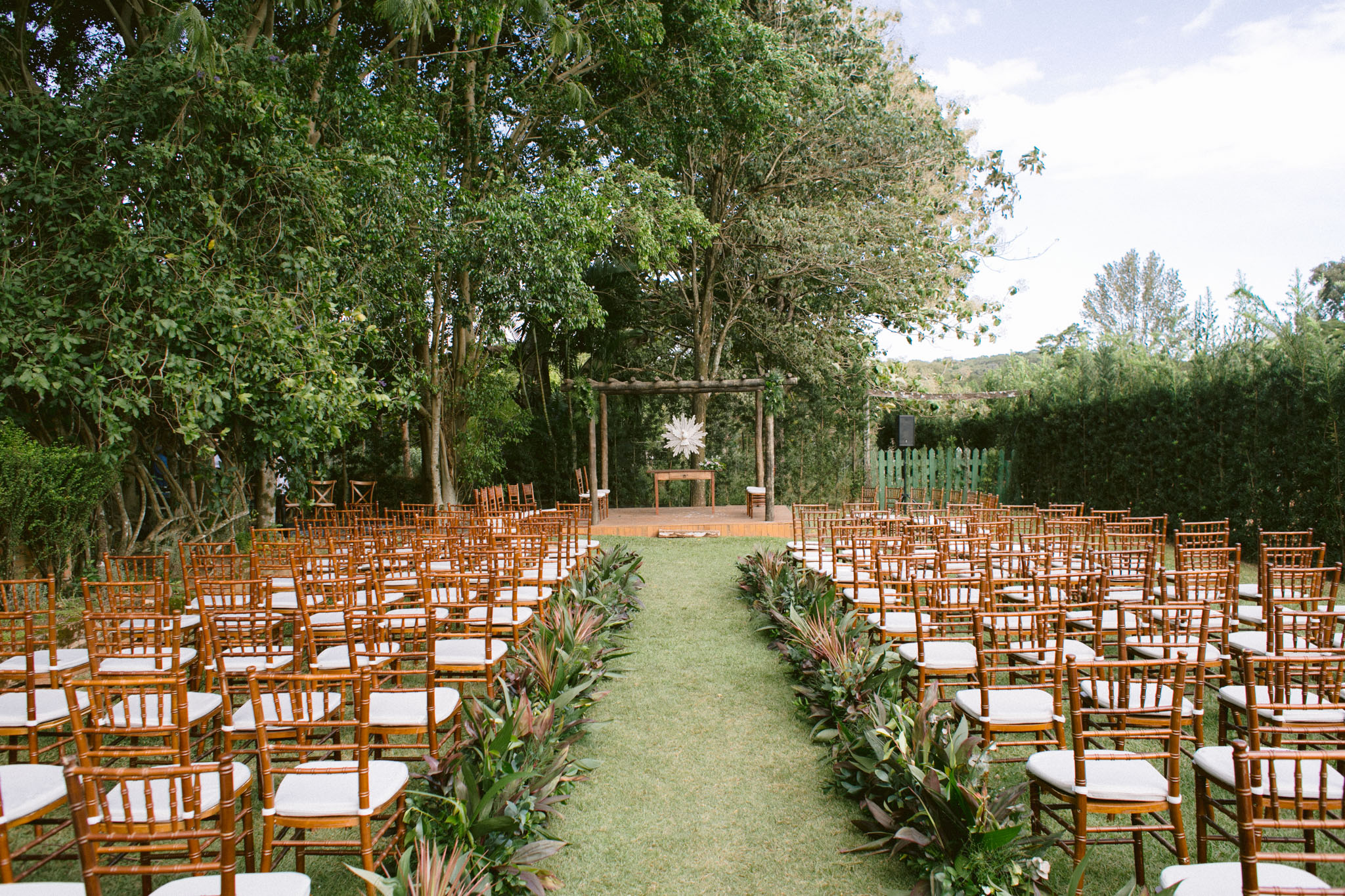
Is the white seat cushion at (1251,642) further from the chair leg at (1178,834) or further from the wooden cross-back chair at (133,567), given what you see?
the wooden cross-back chair at (133,567)

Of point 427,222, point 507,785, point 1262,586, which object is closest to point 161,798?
point 507,785

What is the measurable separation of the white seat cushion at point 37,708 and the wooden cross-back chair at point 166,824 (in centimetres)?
88

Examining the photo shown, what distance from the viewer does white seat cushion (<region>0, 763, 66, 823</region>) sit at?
2.13 m

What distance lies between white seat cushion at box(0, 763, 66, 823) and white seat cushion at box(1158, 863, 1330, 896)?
120 inches

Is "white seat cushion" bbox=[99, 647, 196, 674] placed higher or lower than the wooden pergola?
lower

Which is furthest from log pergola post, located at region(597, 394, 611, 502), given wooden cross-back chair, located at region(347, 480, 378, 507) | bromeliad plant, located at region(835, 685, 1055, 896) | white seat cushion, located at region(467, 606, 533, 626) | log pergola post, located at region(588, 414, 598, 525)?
bromeliad plant, located at region(835, 685, 1055, 896)

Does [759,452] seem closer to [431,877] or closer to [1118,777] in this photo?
[1118,777]

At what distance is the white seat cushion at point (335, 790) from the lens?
219cm

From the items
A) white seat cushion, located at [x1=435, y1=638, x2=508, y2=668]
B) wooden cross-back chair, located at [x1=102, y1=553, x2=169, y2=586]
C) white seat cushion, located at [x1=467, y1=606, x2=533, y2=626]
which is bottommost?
white seat cushion, located at [x1=435, y1=638, x2=508, y2=668]

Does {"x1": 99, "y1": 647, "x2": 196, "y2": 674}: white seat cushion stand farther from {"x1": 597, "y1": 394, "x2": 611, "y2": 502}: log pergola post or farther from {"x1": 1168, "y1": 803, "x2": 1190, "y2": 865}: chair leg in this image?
{"x1": 597, "y1": 394, "x2": 611, "y2": 502}: log pergola post

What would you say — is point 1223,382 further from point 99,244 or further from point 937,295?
point 99,244

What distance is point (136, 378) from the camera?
579cm

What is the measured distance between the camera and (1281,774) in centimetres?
236

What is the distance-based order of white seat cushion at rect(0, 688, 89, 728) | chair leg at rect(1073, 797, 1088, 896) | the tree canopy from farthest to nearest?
the tree canopy → white seat cushion at rect(0, 688, 89, 728) → chair leg at rect(1073, 797, 1088, 896)
